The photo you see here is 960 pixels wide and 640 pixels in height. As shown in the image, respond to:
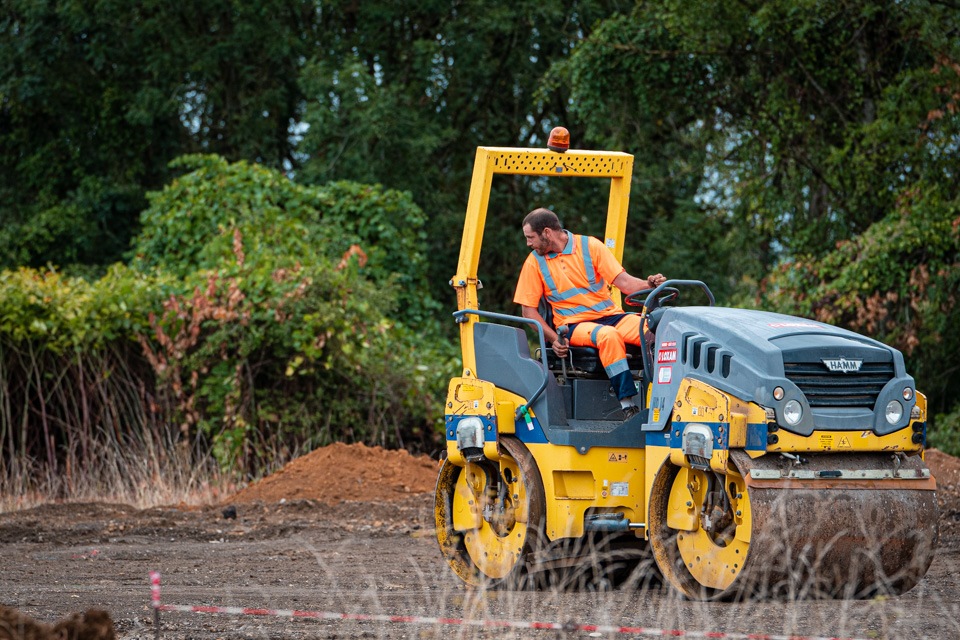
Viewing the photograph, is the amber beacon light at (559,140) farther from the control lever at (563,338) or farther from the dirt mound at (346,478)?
the dirt mound at (346,478)

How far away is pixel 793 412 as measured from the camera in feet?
21.7

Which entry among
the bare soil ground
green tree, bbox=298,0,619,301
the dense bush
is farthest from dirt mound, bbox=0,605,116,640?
green tree, bbox=298,0,619,301

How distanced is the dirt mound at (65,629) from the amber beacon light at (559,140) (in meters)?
4.26

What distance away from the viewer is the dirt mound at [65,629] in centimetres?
509

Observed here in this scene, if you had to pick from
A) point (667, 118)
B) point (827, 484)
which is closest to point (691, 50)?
point (667, 118)

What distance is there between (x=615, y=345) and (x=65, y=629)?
3603mm

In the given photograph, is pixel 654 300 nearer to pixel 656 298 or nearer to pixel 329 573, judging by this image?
pixel 656 298

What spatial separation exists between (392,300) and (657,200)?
29.9 feet

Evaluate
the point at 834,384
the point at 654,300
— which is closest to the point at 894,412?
the point at 834,384

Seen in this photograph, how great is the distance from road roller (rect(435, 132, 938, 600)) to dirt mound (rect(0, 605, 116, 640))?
9.19 feet

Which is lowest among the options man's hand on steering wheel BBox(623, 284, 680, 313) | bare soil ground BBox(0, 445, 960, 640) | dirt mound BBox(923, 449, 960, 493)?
bare soil ground BBox(0, 445, 960, 640)

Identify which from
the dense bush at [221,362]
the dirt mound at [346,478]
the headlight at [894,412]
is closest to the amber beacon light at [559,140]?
the headlight at [894,412]

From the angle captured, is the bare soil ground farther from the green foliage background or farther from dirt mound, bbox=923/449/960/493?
the green foliage background

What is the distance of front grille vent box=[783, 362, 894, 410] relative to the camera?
6.77 meters
